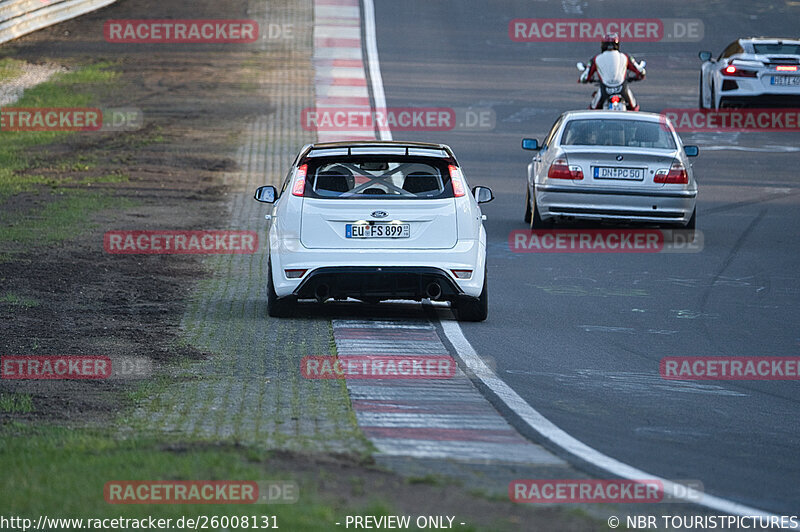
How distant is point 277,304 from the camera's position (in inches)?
467

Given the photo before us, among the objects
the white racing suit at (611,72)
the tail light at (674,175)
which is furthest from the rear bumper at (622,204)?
the white racing suit at (611,72)

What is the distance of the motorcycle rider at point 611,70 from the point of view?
20.8m

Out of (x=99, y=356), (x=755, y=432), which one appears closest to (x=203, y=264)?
(x=99, y=356)

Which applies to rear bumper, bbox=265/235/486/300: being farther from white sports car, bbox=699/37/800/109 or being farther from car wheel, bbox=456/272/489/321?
white sports car, bbox=699/37/800/109

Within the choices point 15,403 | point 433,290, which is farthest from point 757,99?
point 15,403

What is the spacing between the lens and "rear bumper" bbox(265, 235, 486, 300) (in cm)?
1156

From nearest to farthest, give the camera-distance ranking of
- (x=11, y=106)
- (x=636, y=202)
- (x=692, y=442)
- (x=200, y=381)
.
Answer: (x=692, y=442), (x=200, y=381), (x=636, y=202), (x=11, y=106)

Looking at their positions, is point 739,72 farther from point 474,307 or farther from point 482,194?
point 474,307

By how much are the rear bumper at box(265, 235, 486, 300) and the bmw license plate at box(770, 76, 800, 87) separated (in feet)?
56.1

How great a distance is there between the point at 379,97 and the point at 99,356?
778 inches

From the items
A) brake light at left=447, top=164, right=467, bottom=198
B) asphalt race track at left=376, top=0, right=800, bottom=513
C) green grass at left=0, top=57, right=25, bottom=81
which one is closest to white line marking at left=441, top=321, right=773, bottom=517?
asphalt race track at left=376, top=0, right=800, bottom=513

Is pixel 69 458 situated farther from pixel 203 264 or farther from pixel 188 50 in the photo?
pixel 188 50

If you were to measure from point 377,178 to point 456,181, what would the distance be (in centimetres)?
68

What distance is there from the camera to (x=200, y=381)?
30.4ft
